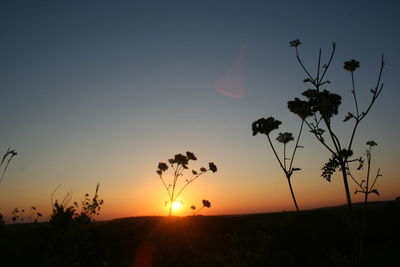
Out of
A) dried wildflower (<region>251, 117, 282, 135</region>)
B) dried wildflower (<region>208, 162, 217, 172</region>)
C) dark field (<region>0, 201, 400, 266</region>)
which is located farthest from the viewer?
dried wildflower (<region>208, 162, 217, 172</region>)

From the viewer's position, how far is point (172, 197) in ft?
55.2

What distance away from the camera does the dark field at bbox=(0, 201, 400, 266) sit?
716cm

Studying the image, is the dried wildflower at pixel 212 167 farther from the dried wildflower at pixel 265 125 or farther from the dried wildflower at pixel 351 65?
the dried wildflower at pixel 351 65

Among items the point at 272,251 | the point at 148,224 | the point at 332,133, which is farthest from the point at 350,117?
the point at 148,224

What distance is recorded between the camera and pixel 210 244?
18.3m

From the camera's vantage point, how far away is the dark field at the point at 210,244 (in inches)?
282

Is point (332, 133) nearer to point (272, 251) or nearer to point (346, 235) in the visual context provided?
point (272, 251)

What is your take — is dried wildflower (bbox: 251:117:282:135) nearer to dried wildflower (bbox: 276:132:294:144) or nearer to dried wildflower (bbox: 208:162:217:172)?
dried wildflower (bbox: 276:132:294:144)

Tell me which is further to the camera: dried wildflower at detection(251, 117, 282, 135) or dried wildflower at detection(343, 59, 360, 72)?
dried wildflower at detection(251, 117, 282, 135)

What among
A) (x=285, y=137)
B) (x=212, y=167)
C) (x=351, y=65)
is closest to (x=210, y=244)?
(x=212, y=167)

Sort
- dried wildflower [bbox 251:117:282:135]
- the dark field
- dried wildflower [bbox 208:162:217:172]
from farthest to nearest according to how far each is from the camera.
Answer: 1. dried wildflower [bbox 208:162:217:172]
2. dried wildflower [bbox 251:117:282:135]
3. the dark field

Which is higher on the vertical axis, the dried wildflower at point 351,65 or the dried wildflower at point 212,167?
the dried wildflower at point 351,65

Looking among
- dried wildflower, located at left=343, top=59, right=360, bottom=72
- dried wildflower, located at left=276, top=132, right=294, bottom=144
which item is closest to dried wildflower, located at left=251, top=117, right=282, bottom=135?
dried wildflower, located at left=276, top=132, right=294, bottom=144

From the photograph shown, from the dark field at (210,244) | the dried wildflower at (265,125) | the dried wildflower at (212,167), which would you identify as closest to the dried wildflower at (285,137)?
the dried wildflower at (265,125)
